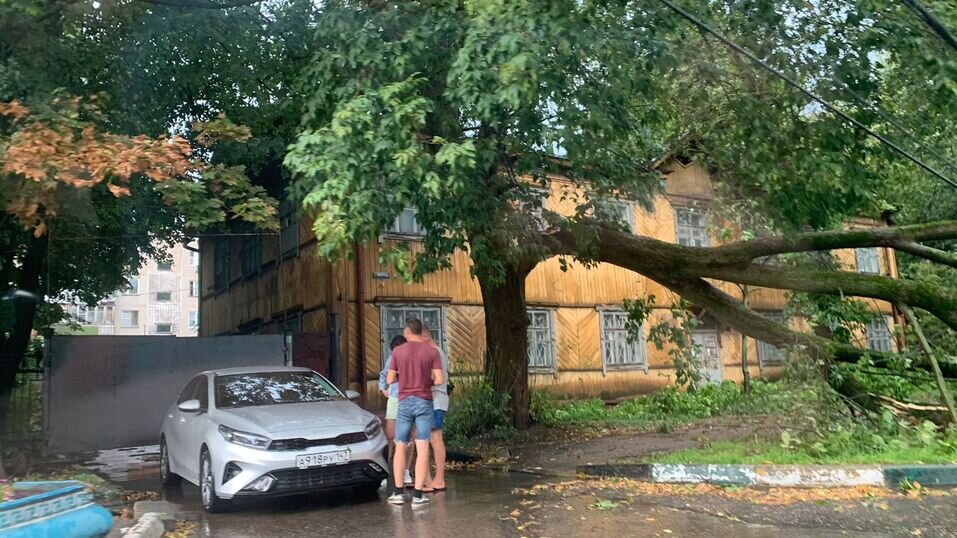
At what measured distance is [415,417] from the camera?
7.53 m

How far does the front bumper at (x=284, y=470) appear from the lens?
701 cm

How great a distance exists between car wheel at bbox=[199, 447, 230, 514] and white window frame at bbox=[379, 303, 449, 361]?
28.6ft

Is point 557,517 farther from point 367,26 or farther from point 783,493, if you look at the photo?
point 367,26

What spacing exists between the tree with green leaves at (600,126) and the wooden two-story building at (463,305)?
3.65 m

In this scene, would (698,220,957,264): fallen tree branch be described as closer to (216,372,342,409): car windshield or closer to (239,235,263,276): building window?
(216,372,342,409): car windshield

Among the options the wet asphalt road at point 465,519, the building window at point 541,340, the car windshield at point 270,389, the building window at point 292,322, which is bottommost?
the wet asphalt road at point 465,519

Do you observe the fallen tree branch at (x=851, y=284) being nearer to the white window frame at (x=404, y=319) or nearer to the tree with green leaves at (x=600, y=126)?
the tree with green leaves at (x=600, y=126)

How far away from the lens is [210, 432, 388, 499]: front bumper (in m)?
7.01

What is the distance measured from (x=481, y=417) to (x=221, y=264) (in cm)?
1399

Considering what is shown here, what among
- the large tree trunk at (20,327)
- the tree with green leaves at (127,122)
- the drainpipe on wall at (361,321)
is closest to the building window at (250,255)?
the tree with green leaves at (127,122)

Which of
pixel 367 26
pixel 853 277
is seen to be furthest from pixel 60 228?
pixel 853 277

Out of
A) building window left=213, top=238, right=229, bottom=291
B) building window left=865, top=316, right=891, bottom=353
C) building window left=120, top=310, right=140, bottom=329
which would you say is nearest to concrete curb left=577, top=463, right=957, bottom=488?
→ building window left=213, top=238, right=229, bottom=291

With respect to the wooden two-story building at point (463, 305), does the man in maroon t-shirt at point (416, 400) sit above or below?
below

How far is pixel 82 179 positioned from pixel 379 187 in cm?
307
